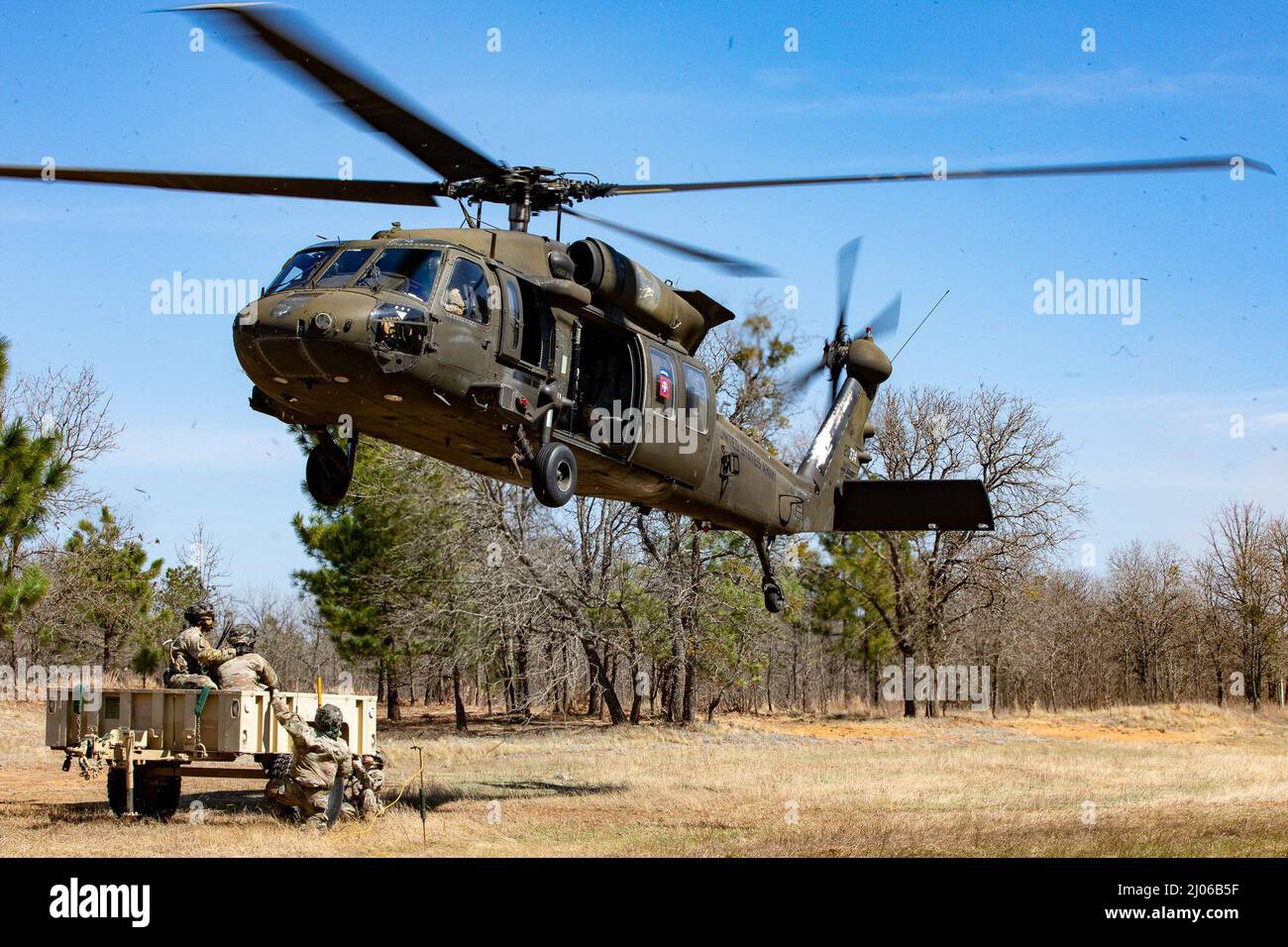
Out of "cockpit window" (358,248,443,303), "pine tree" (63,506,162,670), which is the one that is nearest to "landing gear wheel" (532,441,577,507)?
"cockpit window" (358,248,443,303)

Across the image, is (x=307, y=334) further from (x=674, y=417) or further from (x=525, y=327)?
(x=674, y=417)

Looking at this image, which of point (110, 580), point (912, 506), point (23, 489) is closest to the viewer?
point (912, 506)

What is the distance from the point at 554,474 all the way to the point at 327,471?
7.22 ft

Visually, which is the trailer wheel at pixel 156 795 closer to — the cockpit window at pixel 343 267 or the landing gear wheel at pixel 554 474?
the landing gear wheel at pixel 554 474

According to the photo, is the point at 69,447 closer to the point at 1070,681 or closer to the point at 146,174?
the point at 146,174

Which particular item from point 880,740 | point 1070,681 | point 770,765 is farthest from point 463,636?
point 1070,681

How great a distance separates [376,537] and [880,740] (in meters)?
15.0

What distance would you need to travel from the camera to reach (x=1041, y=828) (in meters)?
11.8

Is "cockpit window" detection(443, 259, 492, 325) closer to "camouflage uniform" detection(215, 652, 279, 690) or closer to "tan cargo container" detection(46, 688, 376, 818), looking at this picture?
"tan cargo container" detection(46, 688, 376, 818)

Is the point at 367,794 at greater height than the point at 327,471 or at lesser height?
lesser

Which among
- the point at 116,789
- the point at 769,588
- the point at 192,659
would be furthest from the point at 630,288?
the point at 116,789

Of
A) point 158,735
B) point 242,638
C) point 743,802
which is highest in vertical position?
point 242,638

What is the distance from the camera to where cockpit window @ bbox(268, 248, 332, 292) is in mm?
10117

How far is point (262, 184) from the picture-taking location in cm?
1024
